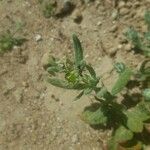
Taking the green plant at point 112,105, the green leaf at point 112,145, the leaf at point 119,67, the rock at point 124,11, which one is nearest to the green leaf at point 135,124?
the green plant at point 112,105

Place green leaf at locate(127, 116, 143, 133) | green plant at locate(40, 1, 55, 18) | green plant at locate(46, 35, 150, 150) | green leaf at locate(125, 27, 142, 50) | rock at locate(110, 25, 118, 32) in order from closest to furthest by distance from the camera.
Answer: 1. green plant at locate(46, 35, 150, 150)
2. green leaf at locate(127, 116, 143, 133)
3. green leaf at locate(125, 27, 142, 50)
4. rock at locate(110, 25, 118, 32)
5. green plant at locate(40, 1, 55, 18)

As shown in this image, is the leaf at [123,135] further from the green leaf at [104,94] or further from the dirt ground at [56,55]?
the green leaf at [104,94]

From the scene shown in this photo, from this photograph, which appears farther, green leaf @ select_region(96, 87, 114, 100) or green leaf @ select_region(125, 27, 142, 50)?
green leaf @ select_region(125, 27, 142, 50)

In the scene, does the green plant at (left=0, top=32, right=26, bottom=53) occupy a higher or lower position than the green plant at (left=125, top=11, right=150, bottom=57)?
higher

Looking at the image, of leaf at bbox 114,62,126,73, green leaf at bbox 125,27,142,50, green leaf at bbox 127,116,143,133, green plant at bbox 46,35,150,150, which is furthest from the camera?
green leaf at bbox 125,27,142,50

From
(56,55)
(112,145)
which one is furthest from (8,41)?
(112,145)

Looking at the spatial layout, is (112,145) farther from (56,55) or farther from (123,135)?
(56,55)

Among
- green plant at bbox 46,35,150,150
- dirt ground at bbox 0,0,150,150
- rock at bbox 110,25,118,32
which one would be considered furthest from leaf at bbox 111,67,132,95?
rock at bbox 110,25,118,32

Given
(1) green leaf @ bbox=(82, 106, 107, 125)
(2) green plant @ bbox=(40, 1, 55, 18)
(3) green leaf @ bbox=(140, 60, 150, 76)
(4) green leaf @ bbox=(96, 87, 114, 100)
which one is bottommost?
(1) green leaf @ bbox=(82, 106, 107, 125)

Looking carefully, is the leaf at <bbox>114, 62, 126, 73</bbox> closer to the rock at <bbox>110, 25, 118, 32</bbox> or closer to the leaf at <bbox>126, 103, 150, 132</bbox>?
the leaf at <bbox>126, 103, 150, 132</bbox>

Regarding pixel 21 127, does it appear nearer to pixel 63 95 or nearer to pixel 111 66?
pixel 63 95
